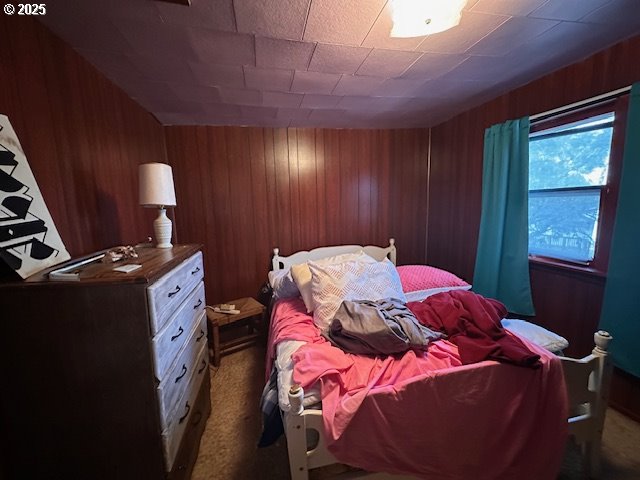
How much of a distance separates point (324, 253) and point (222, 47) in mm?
1968

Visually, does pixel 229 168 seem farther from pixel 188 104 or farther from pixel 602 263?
pixel 602 263

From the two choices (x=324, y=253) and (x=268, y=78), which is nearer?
(x=268, y=78)

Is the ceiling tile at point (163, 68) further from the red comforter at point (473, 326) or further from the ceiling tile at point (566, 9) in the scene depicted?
the red comforter at point (473, 326)

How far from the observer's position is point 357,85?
192 cm

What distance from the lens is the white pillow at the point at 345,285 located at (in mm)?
1627

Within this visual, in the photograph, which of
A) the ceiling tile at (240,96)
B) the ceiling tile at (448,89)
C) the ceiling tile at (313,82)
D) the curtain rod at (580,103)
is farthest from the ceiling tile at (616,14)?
the ceiling tile at (240,96)

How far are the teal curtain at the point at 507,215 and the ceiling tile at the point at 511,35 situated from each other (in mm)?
721

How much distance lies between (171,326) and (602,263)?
2521 mm

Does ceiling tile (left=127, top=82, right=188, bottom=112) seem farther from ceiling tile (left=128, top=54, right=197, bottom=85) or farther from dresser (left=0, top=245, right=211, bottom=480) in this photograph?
dresser (left=0, top=245, right=211, bottom=480)

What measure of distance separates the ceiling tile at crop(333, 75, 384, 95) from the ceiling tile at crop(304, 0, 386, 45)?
411 mm

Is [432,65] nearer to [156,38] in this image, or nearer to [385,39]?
Result: [385,39]

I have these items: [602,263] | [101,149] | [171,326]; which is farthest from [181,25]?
[602,263]

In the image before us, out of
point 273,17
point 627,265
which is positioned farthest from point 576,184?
point 273,17

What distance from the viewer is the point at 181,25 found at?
1.22 metres
